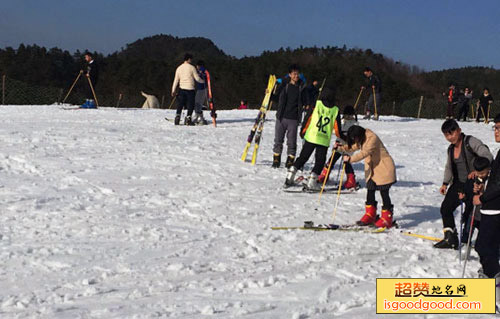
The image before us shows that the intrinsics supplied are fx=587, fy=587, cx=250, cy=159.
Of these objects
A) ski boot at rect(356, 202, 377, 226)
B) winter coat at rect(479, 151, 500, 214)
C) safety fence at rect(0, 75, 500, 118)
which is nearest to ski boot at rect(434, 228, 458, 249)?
ski boot at rect(356, 202, 377, 226)

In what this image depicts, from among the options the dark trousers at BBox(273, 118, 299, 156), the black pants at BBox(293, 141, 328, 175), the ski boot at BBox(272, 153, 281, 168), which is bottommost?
the ski boot at BBox(272, 153, 281, 168)

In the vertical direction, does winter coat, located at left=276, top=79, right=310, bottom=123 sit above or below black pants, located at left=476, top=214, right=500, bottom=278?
above

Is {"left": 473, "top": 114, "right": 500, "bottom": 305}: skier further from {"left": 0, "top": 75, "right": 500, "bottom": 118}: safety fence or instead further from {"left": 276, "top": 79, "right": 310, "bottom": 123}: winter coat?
{"left": 0, "top": 75, "right": 500, "bottom": 118}: safety fence

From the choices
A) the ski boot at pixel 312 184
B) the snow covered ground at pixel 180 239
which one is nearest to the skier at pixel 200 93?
the snow covered ground at pixel 180 239

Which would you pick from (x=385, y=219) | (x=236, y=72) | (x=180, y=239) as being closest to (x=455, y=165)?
(x=385, y=219)

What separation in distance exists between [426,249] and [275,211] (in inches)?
81.5

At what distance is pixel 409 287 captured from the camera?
4.72m

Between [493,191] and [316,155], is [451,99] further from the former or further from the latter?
[493,191]

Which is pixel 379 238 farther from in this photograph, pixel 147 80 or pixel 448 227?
pixel 147 80

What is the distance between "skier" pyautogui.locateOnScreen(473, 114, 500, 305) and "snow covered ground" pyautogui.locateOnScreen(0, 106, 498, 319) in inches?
24.0

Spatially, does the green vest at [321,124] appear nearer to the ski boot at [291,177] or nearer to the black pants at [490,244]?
the ski boot at [291,177]

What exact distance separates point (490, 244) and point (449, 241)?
1383 mm

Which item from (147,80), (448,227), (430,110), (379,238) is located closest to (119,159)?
(379,238)

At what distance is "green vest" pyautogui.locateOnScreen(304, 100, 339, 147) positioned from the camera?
8844mm
